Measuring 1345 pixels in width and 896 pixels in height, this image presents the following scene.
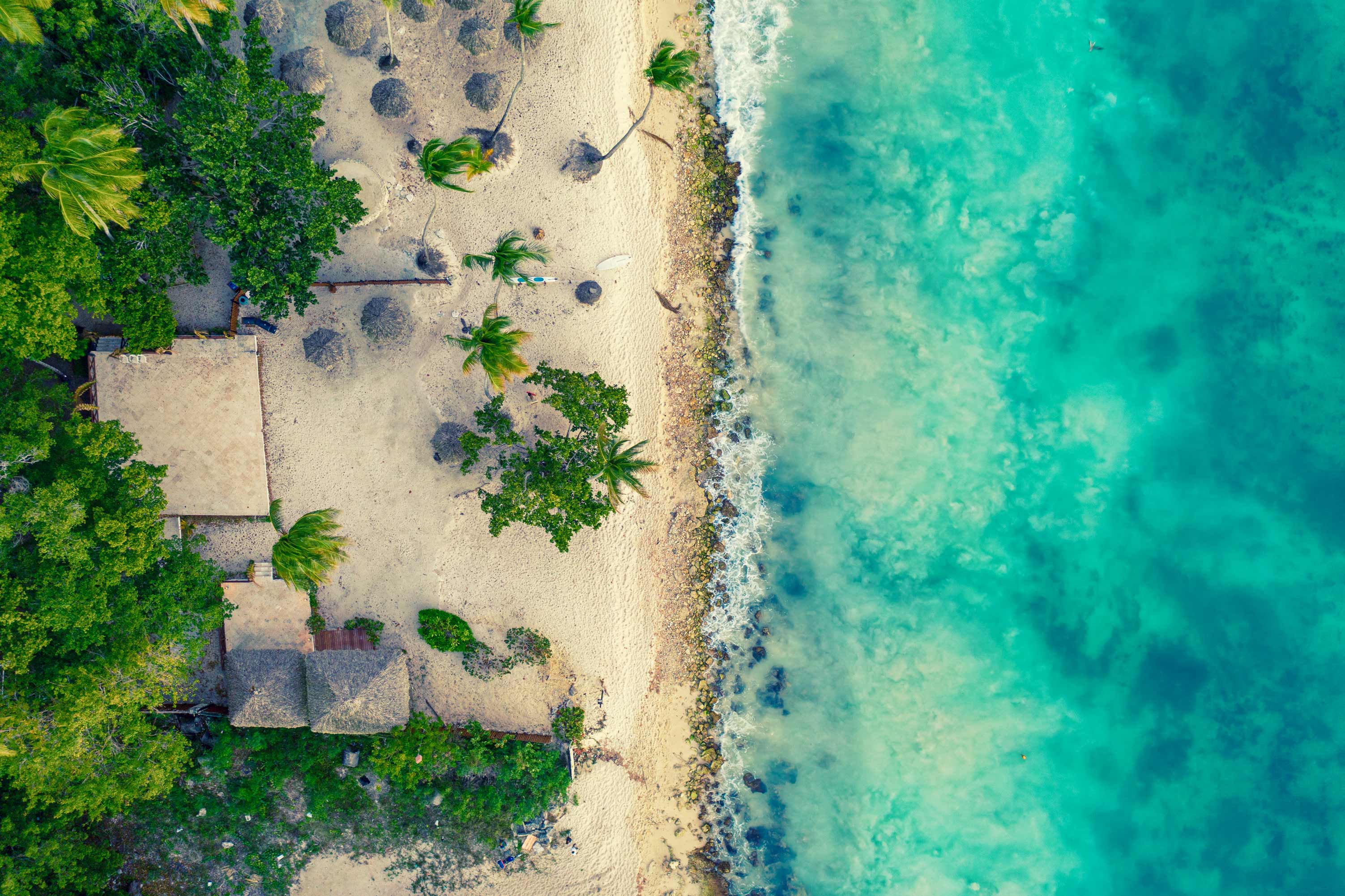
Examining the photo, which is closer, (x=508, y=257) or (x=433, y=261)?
(x=508, y=257)

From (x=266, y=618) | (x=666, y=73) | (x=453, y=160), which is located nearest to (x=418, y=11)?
(x=453, y=160)

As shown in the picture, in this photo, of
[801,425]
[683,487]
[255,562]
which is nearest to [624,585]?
[683,487]

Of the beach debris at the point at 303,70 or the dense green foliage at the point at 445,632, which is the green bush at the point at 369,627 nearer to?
the dense green foliage at the point at 445,632

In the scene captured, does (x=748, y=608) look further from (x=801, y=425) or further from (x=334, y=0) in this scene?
(x=334, y=0)

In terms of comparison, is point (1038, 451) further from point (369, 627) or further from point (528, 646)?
point (369, 627)

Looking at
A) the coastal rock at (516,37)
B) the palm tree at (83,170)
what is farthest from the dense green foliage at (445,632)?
the coastal rock at (516,37)

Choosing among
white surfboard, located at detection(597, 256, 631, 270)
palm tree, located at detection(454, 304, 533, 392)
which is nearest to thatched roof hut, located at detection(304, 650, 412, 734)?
palm tree, located at detection(454, 304, 533, 392)

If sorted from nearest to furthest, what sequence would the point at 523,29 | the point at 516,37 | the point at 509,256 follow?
the point at 509,256, the point at 523,29, the point at 516,37
